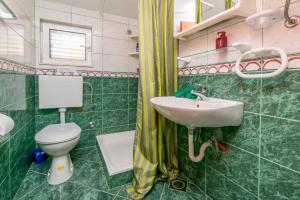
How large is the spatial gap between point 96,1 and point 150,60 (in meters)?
1.22

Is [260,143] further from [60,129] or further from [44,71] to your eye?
[44,71]

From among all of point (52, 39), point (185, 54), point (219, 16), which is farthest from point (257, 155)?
point (52, 39)

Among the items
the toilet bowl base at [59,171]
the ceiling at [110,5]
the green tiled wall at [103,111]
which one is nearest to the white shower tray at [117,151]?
the green tiled wall at [103,111]

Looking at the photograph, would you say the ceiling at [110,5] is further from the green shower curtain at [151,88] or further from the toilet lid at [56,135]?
the toilet lid at [56,135]

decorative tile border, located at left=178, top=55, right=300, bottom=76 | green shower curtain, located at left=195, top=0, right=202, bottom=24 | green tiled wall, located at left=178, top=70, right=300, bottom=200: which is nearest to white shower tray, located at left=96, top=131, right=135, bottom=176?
green tiled wall, located at left=178, top=70, right=300, bottom=200

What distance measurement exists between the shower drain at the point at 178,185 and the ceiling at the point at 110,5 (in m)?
2.13

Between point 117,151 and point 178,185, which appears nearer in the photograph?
point 178,185

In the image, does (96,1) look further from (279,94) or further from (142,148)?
(279,94)

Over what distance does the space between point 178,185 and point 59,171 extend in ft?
3.76

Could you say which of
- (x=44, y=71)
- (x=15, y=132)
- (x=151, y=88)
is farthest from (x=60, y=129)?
(x=151, y=88)

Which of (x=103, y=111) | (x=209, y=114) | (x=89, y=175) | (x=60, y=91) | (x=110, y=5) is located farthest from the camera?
(x=103, y=111)

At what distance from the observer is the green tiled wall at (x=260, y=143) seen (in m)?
0.69

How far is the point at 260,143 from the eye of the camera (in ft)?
2.64

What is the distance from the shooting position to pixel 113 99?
2.04 meters
